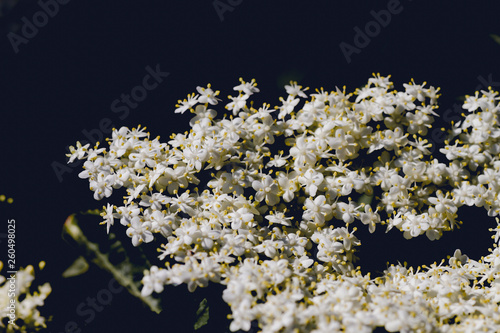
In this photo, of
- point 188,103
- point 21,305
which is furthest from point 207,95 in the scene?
point 21,305

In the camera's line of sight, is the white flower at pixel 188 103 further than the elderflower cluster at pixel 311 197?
Yes

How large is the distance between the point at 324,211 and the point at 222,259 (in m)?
0.32

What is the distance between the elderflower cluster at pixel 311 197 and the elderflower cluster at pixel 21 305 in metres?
0.25

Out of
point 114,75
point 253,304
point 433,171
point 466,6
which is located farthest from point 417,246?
point 114,75

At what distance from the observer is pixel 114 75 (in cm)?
158

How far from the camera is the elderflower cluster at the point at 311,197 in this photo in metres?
1.20

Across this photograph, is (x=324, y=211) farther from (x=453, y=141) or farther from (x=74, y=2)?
(x=74, y=2)

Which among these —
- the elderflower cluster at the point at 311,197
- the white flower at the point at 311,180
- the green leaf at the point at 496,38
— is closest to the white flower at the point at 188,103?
the elderflower cluster at the point at 311,197

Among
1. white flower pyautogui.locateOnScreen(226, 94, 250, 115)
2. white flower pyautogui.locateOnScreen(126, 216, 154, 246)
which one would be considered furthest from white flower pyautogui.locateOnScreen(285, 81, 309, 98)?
white flower pyautogui.locateOnScreen(126, 216, 154, 246)

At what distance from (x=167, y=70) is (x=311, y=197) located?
0.61 m

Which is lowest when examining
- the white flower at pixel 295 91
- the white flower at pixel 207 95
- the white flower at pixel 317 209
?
the white flower at pixel 317 209

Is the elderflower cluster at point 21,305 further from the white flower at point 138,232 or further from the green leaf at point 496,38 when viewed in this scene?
the green leaf at point 496,38

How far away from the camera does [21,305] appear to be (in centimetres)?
121

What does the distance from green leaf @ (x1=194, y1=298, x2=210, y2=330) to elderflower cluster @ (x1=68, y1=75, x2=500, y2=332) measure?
84 millimetres
